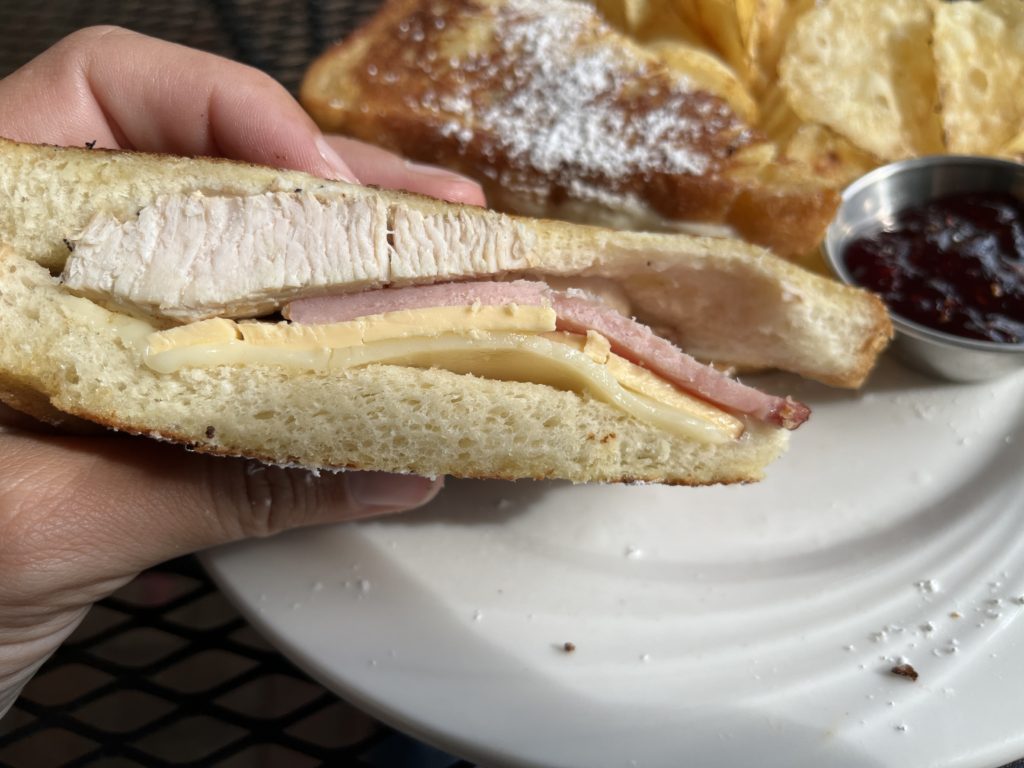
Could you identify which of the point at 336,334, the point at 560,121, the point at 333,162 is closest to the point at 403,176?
the point at 333,162

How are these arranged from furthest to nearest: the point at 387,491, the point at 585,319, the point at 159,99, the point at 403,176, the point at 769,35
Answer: the point at 769,35 < the point at 403,176 < the point at 159,99 < the point at 387,491 < the point at 585,319

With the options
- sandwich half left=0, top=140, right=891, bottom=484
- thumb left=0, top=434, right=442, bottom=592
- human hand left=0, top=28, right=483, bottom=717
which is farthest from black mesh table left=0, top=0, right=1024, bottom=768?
sandwich half left=0, top=140, right=891, bottom=484

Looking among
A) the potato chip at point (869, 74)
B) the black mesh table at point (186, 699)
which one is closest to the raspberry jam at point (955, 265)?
the potato chip at point (869, 74)

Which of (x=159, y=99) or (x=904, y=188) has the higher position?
(x=159, y=99)

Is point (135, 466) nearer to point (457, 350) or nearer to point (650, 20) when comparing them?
point (457, 350)

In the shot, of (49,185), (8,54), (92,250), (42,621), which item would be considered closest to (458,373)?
(92,250)

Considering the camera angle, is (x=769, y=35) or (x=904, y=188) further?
(x=769, y=35)

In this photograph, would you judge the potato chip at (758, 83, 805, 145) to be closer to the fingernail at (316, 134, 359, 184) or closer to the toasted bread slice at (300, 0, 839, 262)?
the toasted bread slice at (300, 0, 839, 262)

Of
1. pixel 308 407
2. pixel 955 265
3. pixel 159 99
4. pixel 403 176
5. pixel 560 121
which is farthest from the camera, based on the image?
pixel 560 121
